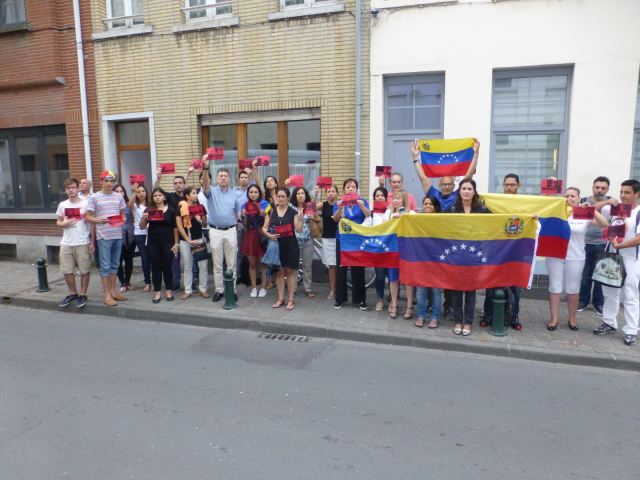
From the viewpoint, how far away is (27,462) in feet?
11.9

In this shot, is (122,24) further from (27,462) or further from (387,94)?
(27,462)

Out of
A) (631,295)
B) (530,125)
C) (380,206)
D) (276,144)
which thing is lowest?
(631,295)

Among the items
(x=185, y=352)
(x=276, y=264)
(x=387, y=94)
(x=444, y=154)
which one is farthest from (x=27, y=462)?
(x=387, y=94)

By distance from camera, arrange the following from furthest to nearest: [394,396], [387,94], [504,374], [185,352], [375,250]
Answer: [387,94]
[375,250]
[185,352]
[504,374]
[394,396]

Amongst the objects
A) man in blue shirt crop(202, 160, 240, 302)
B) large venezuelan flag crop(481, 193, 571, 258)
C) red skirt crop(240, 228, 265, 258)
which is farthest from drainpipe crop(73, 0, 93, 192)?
large venezuelan flag crop(481, 193, 571, 258)

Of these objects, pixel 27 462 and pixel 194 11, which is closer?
pixel 27 462

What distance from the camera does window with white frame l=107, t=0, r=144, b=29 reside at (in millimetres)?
10773

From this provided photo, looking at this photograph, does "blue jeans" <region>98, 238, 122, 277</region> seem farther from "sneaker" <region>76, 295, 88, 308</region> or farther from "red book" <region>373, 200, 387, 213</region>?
"red book" <region>373, 200, 387, 213</region>

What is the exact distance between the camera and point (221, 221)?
793 centimetres

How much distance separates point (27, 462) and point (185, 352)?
2.47m

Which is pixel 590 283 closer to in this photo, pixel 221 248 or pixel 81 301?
pixel 221 248

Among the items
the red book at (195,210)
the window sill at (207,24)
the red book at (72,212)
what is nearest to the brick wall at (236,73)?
the window sill at (207,24)

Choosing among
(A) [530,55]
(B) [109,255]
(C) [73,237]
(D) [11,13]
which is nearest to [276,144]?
(B) [109,255]

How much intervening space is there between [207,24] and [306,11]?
2.22 m
